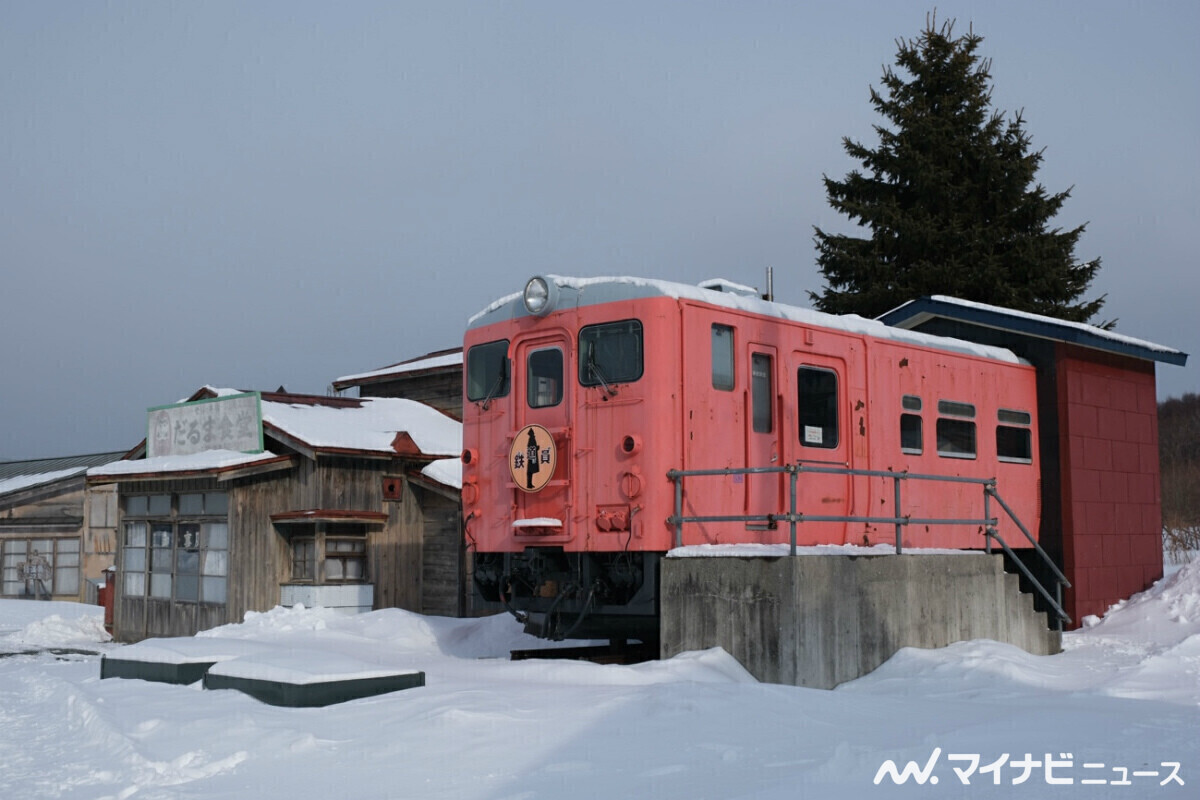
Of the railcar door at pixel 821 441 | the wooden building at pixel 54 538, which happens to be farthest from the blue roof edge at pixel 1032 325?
the wooden building at pixel 54 538

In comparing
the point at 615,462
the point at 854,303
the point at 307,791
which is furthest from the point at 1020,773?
the point at 854,303

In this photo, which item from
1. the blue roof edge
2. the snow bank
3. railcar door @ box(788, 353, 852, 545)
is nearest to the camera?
railcar door @ box(788, 353, 852, 545)

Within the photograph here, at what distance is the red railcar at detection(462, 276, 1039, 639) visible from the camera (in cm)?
1115

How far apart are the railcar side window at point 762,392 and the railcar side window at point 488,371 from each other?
253cm

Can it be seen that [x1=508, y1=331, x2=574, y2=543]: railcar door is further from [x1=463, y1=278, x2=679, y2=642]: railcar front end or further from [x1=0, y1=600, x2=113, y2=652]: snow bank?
[x1=0, y1=600, x2=113, y2=652]: snow bank

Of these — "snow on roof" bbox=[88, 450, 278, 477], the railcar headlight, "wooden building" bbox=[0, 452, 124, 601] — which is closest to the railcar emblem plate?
the railcar headlight

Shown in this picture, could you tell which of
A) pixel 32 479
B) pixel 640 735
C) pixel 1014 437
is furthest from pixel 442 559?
pixel 32 479

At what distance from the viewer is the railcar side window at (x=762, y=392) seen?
1184 centimetres

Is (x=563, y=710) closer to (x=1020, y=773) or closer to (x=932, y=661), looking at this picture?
(x=1020, y=773)

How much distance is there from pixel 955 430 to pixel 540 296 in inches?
223

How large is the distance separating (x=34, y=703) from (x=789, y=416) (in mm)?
7455

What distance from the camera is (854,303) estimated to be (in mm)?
29203

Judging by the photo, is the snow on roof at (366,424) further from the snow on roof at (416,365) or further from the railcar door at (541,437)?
the railcar door at (541,437)

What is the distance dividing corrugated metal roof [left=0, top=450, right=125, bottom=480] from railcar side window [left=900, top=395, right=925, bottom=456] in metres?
28.8
